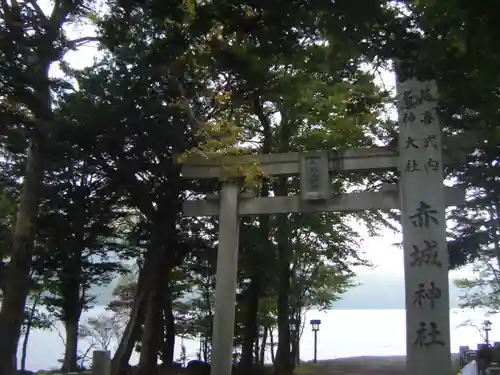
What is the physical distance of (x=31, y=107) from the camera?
24.3 feet

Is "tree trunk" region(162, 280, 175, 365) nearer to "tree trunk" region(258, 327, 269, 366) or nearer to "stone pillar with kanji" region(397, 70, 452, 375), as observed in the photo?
"tree trunk" region(258, 327, 269, 366)

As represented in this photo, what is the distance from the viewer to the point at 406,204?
7.90 m

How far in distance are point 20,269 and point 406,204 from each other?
18.6ft

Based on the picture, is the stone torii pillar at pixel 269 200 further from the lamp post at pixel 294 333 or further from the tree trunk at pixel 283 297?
the lamp post at pixel 294 333

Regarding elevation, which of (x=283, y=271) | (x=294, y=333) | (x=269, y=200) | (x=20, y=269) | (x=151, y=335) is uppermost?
(x=269, y=200)

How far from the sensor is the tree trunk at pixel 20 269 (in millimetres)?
7887

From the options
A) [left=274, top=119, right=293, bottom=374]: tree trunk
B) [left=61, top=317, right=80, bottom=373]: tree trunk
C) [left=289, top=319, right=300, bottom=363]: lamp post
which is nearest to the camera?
[left=274, top=119, right=293, bottom=374]: tree trunk

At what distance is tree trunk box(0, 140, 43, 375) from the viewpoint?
25.9ft

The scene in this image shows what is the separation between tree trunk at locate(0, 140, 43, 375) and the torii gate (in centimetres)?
239

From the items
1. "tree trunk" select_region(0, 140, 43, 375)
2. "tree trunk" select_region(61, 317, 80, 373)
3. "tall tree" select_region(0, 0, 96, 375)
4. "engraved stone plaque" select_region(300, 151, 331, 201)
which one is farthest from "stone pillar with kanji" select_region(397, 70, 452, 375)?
"tree trunk" select_region(61, 317, 80, 373)

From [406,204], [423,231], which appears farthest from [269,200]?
[423,231]

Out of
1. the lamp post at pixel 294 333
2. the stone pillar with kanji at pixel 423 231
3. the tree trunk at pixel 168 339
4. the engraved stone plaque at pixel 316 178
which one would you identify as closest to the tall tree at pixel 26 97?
the engraved stone plaque at pixel 316 178

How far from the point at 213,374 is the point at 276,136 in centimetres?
646

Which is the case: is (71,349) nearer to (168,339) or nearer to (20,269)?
(168,339)
